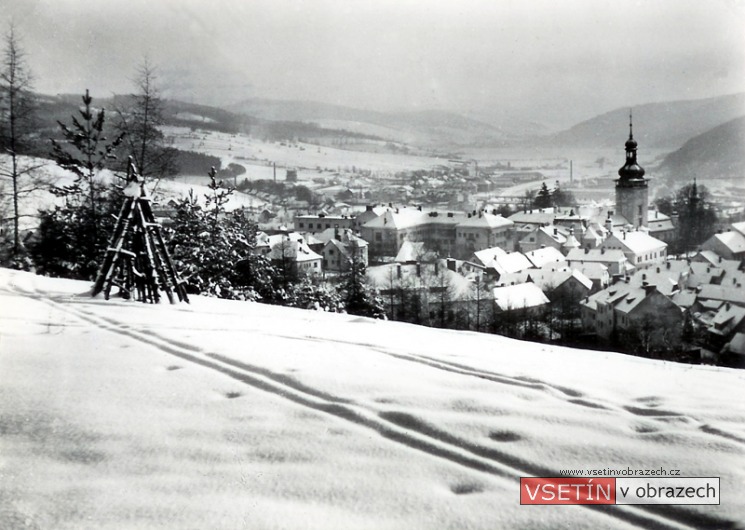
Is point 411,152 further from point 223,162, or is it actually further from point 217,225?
A: point 217,225

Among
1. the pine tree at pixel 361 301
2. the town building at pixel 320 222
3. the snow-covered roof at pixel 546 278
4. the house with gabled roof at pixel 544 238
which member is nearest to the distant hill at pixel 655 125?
the house with gabled roof at pixel 544 238

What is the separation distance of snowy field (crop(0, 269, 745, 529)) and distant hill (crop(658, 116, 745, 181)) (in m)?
→ 36.1

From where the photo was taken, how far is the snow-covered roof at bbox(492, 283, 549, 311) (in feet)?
121

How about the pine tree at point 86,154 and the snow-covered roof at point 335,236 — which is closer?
the pine tree at point 86,154

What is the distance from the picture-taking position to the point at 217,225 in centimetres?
1841

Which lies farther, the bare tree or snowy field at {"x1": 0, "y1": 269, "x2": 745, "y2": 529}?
the bare tree

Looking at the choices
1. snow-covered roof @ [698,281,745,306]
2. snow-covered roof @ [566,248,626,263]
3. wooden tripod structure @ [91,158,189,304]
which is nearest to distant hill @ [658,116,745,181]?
snow-covered roof @ [698,281,745,306]

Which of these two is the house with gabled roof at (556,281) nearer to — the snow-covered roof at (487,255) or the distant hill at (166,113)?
the snow-covered roof at (487,255)

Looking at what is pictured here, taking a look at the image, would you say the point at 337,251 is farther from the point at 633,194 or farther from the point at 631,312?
the point at 633,194

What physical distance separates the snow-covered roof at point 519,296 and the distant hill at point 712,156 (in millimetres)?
13976

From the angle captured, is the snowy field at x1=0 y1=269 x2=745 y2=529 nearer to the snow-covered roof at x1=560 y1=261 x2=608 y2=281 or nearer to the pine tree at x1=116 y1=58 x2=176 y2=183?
the pine tree at x1=116 y1=58 x2=176 y2=183

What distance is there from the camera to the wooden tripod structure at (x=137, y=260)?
991cm

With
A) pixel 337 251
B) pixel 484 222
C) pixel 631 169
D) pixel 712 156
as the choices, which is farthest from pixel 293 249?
pixel 631 169

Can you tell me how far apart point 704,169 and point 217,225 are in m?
37.7
